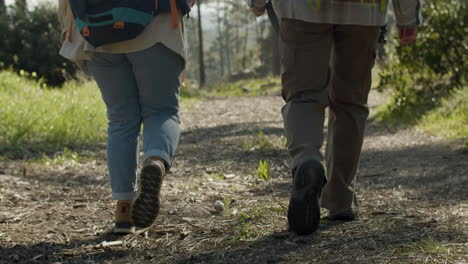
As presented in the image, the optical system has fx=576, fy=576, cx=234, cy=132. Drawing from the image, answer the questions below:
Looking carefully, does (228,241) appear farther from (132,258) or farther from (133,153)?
(133,153)

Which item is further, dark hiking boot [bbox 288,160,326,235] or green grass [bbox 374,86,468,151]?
green grass [bbox 374,86,468,151]

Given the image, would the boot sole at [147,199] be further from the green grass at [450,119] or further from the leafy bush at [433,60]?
the leafy bush at [433,60]

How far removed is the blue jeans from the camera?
2.63 meters

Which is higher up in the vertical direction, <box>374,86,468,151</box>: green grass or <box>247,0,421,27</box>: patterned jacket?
<box>247,0,421,27</box>: patterned jacket

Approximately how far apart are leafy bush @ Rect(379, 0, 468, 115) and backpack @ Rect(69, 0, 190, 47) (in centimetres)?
655

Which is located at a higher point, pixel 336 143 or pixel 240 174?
pixel 336 143

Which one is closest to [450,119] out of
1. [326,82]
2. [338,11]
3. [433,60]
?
[433,60]

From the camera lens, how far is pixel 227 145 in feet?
20.9

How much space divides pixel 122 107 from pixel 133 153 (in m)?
0.22

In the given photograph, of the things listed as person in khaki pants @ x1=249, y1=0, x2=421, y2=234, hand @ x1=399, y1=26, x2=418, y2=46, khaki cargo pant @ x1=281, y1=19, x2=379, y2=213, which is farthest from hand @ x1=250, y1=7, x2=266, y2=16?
hand @ x1=399, y1=26, x2=418, y2=46

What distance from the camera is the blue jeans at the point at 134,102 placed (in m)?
2.63

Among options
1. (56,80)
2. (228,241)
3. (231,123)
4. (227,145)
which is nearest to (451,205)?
(228,241)

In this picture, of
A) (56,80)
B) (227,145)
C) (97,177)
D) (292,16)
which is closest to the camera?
(292,16)

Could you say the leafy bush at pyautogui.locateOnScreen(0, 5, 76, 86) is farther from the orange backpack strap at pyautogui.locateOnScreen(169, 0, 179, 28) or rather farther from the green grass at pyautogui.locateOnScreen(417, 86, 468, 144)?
the orange backpack strap at pyautogui.locateOnScreen(169, 0, 179, 28)
